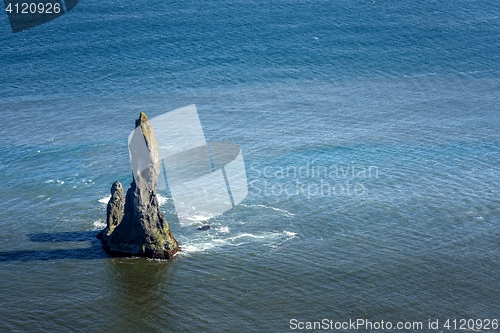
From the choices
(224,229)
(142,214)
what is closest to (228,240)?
(224,229)

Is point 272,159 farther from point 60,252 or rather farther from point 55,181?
point 60,252

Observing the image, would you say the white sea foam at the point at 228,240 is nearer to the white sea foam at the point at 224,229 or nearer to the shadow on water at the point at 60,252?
the white sea foam at the point at 224,229

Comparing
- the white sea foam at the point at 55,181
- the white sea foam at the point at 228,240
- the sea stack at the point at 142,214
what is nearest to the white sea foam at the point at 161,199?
the white sea foam at the point at 228,240

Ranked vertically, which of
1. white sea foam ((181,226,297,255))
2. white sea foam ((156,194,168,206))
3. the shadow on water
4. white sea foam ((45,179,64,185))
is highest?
white sea foam ((45,179,64,185))

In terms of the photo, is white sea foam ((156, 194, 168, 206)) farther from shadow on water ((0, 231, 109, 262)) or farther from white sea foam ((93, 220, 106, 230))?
shadow on water ((0, 231, 109, 262))

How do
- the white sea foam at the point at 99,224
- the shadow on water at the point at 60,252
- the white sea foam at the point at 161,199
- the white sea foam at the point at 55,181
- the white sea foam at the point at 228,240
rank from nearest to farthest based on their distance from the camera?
the shadow on water at the point at 60,252 < the white sea foam at the point at 228,240 < the white sea foam at the point at 99,224 < the white sea foam at the point at 161,199 < the white sea foam at the point at 55,181

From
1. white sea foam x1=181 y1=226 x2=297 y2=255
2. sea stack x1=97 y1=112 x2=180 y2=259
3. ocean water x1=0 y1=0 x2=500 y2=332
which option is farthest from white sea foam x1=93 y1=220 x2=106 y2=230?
white sea foam x1=181 y1=226 x2=297 y2=255

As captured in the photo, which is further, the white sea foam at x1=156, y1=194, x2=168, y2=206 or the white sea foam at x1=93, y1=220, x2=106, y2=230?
the white sea foam at x1=156, y1=194, x2=168, y2=206
